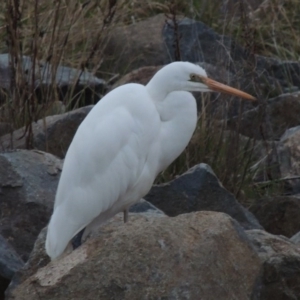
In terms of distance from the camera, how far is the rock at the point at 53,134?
5980mm

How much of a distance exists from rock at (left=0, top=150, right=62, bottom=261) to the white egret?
43cm

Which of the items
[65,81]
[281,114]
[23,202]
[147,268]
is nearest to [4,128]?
[65,81]

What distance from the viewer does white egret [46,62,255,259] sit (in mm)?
4273

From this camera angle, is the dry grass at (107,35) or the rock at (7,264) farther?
the dry grass at (107,35)

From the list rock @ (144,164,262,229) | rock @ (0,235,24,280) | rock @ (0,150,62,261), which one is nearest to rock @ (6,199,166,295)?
rock @ (0,235,24,280)

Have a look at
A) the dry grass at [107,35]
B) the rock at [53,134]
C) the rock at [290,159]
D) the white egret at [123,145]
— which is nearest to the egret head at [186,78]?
the white egret at [123,145]

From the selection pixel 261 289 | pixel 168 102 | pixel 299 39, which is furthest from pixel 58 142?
pixel 299 39

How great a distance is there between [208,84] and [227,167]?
1593mm

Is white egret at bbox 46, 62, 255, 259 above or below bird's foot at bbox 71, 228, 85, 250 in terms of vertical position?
above

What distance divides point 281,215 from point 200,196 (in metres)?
0.56

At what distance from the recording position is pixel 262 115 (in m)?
6.09

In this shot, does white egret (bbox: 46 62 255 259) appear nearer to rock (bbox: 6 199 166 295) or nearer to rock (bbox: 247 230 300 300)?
rock (bbox: 6 199 166 295)

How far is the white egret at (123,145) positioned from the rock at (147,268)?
21.3 inches

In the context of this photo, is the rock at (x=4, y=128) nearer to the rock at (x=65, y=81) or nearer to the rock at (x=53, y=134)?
the rock at (x=53, y=134)
